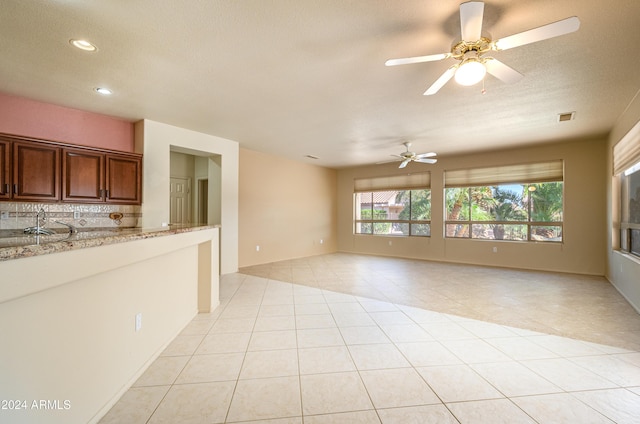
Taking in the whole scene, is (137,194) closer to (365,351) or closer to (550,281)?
(365,351)

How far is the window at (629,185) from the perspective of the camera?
11.8ft

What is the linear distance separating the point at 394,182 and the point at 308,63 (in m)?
5.70

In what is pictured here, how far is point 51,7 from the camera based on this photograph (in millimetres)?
1937

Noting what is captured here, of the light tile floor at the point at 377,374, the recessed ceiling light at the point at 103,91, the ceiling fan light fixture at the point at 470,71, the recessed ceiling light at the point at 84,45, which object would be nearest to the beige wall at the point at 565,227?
the light tile floor at the point at 377,374

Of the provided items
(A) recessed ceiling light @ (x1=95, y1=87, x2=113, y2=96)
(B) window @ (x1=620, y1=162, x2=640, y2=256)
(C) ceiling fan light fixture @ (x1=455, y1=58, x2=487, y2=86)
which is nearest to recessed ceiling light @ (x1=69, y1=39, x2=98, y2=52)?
(A) recessed ceiling light @ (x1=95, y1=87, x2=113, y2=96)

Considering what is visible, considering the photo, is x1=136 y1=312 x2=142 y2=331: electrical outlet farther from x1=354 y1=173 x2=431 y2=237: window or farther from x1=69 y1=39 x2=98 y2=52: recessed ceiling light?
x1=354 y1=173 x2=431 y2=237: window

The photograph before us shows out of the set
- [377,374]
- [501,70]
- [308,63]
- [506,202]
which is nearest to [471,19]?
[501,70]

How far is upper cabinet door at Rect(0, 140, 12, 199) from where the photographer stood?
3012 millimetres

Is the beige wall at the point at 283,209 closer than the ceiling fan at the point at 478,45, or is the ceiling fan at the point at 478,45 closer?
the ceiling fan at the point at 478,45

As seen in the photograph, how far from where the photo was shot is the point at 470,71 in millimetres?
2025

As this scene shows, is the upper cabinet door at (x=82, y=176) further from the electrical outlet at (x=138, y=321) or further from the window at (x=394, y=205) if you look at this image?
the window at (x=394, y=205)

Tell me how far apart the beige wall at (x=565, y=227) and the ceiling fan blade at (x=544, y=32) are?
5201 mm

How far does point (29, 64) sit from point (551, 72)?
5195mm

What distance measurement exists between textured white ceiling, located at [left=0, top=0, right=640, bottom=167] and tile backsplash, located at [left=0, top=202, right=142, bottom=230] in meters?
1.37
